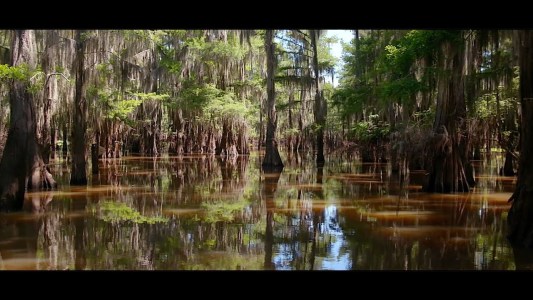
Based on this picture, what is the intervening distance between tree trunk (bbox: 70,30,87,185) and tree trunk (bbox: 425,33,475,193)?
1047 cm

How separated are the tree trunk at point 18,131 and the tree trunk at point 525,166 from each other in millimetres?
9195

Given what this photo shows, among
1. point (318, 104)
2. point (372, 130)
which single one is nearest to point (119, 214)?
point (372, 130)

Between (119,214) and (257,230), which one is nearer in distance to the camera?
(257,230)

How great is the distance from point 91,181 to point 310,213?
32.4 ft

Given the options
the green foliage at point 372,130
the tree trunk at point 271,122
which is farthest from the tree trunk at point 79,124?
the green foliage at point 372,130

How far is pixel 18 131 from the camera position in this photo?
10.8 metres

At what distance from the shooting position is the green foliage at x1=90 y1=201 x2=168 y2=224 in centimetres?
920

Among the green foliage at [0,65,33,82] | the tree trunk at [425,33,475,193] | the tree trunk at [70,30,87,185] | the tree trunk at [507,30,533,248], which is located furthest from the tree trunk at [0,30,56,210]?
the tree trunk at [425,33,475,193]

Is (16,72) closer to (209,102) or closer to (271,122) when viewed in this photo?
(271,122)

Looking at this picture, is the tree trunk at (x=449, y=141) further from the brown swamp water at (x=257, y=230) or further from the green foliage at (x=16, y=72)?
the green foliage at (x=16, y=72)

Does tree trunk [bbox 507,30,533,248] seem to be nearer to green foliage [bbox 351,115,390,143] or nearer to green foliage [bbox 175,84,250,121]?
green foliage [bbox 351,115,390,143]

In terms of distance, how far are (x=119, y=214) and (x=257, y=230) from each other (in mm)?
3216

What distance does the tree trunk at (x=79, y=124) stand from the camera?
51.8 feet
